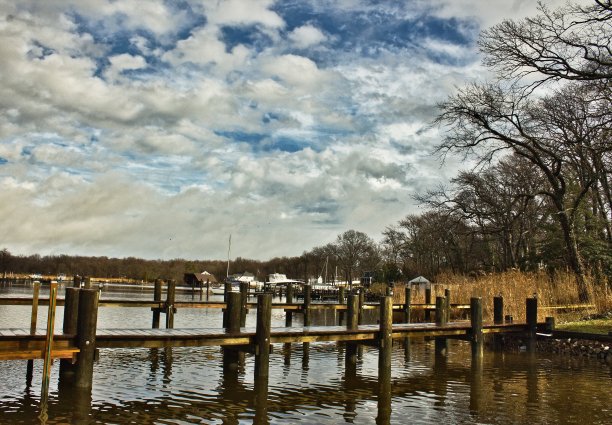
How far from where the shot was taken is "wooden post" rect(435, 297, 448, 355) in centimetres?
1839

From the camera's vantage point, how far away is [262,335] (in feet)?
42.3

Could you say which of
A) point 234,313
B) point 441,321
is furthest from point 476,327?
point 234,313

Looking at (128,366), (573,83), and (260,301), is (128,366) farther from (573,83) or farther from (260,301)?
(573,83)

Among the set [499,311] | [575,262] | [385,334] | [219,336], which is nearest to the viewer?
[219,336]

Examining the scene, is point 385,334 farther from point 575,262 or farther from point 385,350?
point 575,262

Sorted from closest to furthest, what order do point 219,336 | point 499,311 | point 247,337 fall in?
point 219,336 → point 247,337 → point 499,311

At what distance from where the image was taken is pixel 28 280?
12675cm

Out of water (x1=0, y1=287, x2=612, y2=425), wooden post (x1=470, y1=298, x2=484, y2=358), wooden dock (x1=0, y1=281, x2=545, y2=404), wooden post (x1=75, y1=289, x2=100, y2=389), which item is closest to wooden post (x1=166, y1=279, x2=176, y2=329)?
water (x1=0, y1=287, x2=612, y2=425)

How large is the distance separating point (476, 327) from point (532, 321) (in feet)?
12.5

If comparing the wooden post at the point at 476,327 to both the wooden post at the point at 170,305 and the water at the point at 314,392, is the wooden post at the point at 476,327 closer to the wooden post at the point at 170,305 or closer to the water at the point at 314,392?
the water at the point at 314,392

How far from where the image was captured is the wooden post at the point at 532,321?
19688 millimetres

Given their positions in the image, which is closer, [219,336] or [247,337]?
[219,336]

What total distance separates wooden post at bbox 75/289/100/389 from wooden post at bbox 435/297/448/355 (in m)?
11.0

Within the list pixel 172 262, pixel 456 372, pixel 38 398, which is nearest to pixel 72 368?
pixel 38 398
